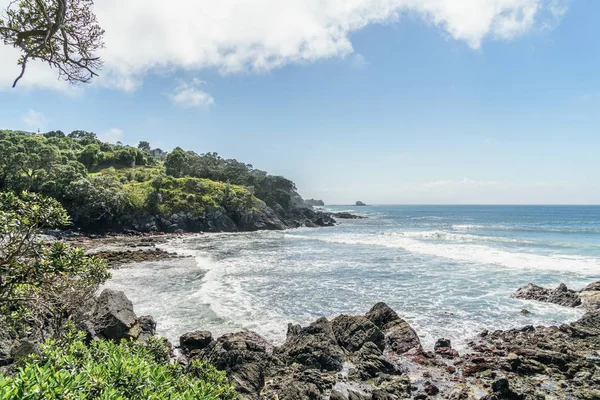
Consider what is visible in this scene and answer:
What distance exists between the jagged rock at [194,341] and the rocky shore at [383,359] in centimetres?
4

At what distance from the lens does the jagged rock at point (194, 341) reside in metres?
14.0

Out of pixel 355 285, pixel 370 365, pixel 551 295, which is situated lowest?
pixel 355 285

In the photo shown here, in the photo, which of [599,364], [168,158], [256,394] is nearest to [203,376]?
[256,394]

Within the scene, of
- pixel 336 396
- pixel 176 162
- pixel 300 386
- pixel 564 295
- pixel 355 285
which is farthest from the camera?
pixel 176 162

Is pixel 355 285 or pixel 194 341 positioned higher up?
pixel 194 341

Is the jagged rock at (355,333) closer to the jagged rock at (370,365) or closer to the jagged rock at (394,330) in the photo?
the jagged rock at (394,330)

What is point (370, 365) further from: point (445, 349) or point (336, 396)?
point (445, 349)

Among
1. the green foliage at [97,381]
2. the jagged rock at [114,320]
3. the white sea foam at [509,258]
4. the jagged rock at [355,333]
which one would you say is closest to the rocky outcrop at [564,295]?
the white sea foam at [509,258]

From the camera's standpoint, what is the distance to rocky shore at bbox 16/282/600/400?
1093cm

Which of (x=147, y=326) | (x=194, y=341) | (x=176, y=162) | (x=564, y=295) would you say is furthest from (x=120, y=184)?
(x=564, y=295)

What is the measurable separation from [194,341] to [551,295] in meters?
21.5

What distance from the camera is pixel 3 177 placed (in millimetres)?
55750

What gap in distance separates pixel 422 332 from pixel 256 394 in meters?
9.49

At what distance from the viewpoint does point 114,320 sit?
14.0 meters
